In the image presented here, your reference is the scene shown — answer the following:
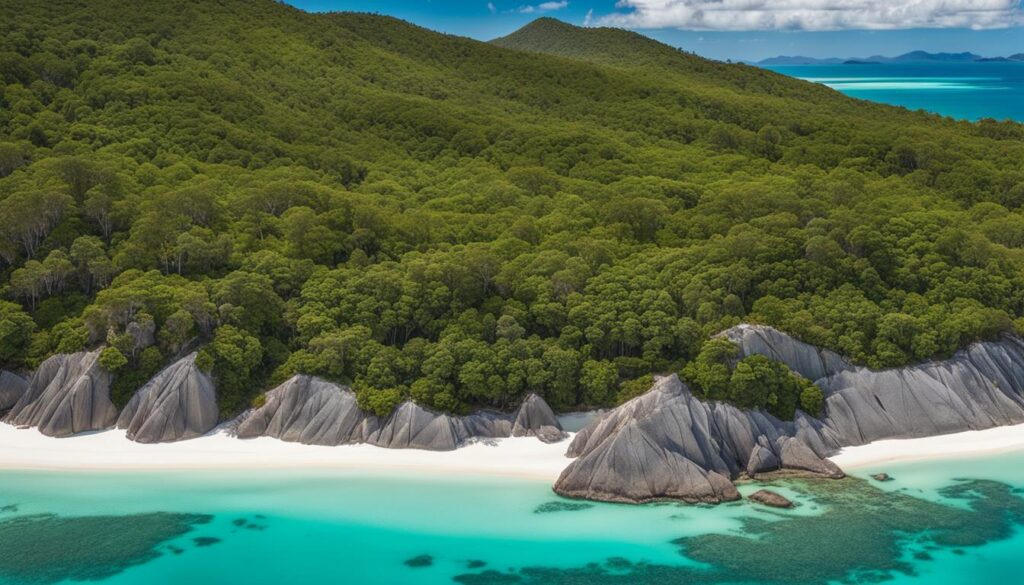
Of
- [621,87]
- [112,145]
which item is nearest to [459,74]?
[621,87]

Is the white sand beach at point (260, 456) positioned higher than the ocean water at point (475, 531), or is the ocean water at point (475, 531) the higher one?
the white sand beach at point (260, 456)

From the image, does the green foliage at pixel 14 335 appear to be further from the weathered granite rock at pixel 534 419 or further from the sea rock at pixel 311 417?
the weathered granite rock at pixel 534 419

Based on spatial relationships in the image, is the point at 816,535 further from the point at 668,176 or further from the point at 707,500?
the point at 668,176

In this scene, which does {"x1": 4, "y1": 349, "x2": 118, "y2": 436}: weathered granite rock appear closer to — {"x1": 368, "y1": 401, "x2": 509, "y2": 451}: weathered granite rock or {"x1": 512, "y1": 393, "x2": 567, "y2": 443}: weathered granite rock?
{"x1": 368, "y1": 401, "x2": 509, "y2": 451}: weathered granite rock

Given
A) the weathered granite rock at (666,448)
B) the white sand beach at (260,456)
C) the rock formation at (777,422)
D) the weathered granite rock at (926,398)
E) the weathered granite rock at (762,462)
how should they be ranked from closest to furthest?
the weathered granite rock at (666,448) < the rock formation at (777,422) < the weathered granite rock at (762,462) < the white sand beach at (260,456) < the weathered granite rock at (926,398)

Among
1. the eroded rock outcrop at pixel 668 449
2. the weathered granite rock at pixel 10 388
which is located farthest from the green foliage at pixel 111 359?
the eroded rock outcrop at pixel 668 449
